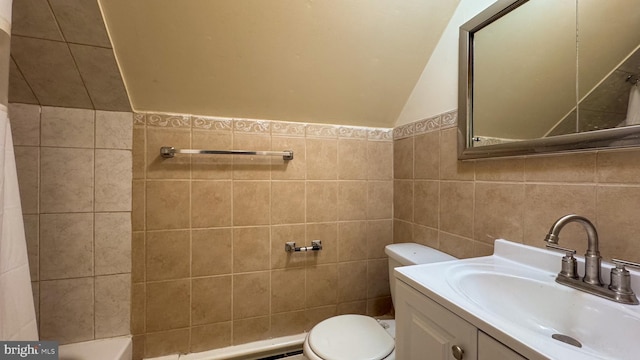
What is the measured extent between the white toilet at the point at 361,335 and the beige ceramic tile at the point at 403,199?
0.77 ft

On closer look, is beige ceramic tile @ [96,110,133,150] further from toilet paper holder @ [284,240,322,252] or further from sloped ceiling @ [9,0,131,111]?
toilet paper holder @ [284,240,322,252]

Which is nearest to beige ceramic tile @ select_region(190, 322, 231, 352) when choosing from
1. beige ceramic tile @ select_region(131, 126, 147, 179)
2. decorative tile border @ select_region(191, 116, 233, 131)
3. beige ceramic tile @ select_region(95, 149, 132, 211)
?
beige ceramic tile @ select_region(95, 149, 132, 211)

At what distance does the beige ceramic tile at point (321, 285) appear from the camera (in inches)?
60.3

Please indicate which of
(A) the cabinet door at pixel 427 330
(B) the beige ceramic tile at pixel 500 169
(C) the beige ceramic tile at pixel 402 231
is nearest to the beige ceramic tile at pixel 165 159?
(A) the cabinet door at pixel 427 330

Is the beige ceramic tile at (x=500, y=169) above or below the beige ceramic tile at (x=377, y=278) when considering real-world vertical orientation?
above

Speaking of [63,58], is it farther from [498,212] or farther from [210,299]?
[498,212]

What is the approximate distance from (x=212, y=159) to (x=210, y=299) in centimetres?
77

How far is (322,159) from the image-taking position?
154 cm

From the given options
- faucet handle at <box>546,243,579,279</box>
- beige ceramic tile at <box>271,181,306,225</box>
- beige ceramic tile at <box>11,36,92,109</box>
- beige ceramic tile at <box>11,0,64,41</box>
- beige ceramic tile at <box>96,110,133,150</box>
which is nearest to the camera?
faucet handle at <box>546,243,579,279</box>

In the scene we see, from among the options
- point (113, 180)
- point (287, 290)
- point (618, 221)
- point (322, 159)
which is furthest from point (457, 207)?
point (113, 180)

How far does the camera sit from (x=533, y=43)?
3.00 feet

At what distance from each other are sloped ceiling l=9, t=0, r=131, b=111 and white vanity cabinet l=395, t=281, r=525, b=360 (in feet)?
4.82

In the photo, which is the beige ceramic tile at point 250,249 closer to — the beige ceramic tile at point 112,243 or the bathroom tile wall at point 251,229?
the bathroom tile wall at point 251,229

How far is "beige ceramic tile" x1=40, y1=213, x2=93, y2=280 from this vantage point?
116cm
